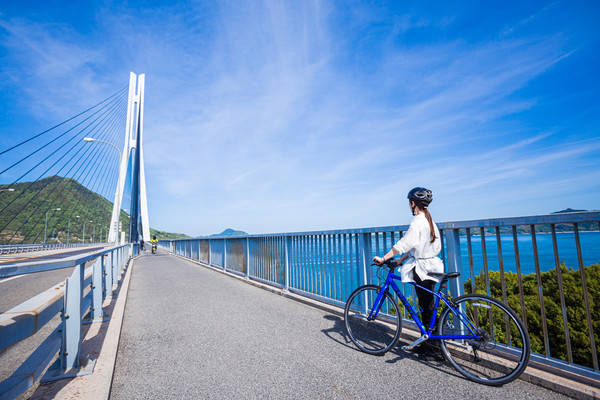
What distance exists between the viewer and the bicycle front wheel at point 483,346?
2664 mm

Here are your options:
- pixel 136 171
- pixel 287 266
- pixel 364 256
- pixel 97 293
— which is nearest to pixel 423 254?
pixel 364 256

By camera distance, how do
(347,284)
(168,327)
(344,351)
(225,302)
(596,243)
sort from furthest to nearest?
(225,302) → (347,284) → (168,327) → (344,351) → (596,243)

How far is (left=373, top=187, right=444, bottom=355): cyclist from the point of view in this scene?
10.5ft

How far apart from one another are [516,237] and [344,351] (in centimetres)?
208

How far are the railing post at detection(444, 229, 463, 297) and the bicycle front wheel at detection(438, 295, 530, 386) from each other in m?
0.19

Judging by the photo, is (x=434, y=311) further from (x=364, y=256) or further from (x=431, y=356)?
(x=364, y=256)

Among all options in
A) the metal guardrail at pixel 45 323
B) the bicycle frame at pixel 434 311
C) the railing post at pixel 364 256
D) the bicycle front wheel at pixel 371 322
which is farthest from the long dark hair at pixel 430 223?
the metal guardrail at pixel 45 323

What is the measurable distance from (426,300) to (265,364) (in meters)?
1.74

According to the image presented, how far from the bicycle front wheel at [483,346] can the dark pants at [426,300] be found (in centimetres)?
14

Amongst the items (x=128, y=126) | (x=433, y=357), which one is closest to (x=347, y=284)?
(x=433, y=357)

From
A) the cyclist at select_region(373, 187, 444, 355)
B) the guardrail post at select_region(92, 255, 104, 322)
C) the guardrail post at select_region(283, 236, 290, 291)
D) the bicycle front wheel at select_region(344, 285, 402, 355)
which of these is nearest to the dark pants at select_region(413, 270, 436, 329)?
the cyclist at select_region(373, 187, 444, 355)

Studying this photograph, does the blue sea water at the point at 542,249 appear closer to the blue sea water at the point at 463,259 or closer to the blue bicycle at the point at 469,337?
the blue sea water at the point at 463,259

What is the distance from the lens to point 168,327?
458 centimetres

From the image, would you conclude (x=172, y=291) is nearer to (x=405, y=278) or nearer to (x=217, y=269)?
(x=217, y=269)
